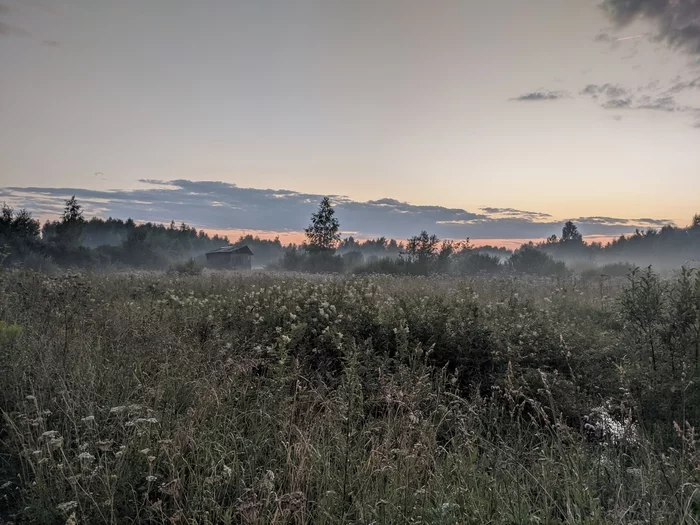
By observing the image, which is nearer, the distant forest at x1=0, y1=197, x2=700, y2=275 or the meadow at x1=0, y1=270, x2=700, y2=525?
the meadow at x1=0, y1=270, x2=700, y2=525

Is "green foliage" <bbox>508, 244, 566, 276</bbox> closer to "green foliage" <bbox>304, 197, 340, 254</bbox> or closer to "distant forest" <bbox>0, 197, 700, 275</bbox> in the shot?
"distant forest" <bbox>0, 197, 700, 275</bbox>

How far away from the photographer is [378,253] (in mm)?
49031

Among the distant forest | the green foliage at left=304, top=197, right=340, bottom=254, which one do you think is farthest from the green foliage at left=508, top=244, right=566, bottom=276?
the green foliage at left=304, top=197, right=340, bottom=254

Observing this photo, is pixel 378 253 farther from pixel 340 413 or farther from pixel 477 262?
pixel 340 413

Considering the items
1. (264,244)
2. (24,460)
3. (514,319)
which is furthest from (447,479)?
(264,244)

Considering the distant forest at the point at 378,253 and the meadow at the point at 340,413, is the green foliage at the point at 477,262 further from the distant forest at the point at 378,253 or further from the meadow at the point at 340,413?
the meadow at the point at 340,413

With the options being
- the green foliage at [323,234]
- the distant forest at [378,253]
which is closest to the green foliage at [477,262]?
the distant forest at [378,253]

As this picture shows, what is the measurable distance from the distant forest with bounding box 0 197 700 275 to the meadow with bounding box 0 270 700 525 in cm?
1340

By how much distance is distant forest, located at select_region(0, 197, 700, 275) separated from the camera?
30.1m

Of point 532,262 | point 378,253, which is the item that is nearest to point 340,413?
point 532,262

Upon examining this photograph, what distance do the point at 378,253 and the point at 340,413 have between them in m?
45.5

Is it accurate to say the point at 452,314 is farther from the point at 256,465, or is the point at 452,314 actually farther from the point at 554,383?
the point at 256,465

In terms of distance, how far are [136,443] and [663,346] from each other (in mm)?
6469

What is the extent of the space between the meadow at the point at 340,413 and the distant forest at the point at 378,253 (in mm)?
13398
